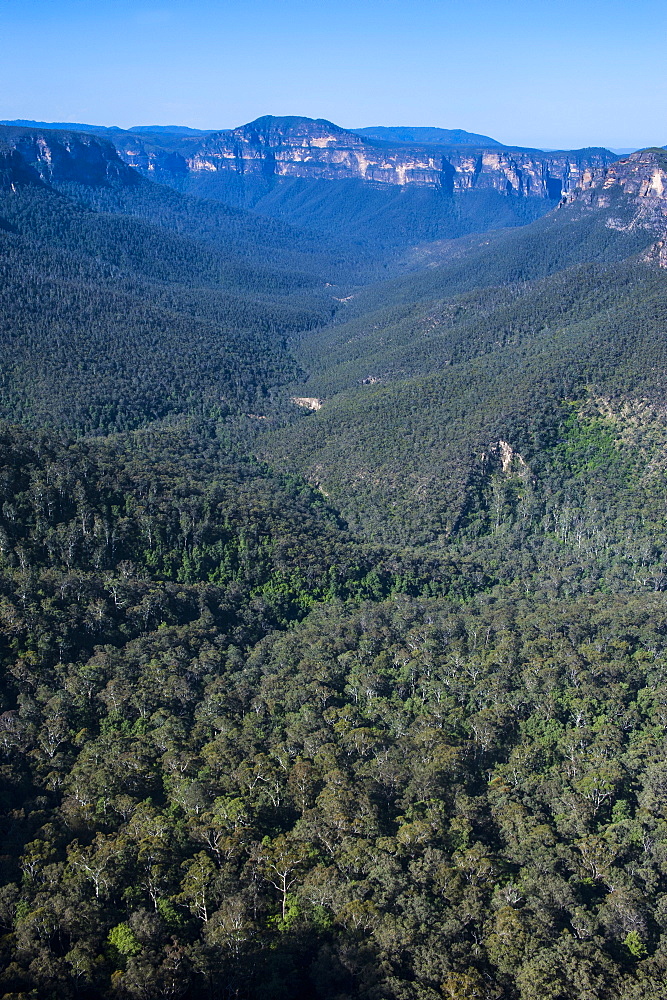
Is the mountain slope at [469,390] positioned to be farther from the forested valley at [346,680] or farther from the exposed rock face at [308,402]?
the exposed rock face at [308,402]

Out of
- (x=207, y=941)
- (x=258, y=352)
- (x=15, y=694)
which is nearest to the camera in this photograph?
(x=207, y=941)

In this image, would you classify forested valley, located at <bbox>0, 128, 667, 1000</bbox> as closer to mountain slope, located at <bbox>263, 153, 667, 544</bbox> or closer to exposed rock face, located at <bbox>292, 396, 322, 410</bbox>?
mountain slope, located at <bbox>263, 153, 667, 544</bbox>

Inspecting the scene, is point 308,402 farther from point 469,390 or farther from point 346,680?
point 346,680

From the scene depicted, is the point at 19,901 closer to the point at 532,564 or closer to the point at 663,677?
the point at 663,677

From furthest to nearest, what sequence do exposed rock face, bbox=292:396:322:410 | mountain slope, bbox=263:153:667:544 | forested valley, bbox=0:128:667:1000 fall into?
exposed rock face, bbox=292:396:322:410 < mountain slope, bbox=263:153:667:544 < forested valley, bbox=0:128:667:1000

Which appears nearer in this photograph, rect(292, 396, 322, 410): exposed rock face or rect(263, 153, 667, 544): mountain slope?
rect(263, 153, 667, 544): mountain slope

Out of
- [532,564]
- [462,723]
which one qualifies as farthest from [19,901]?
[532,564]

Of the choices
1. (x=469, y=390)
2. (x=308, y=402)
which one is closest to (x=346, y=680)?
(x=469, y=390)

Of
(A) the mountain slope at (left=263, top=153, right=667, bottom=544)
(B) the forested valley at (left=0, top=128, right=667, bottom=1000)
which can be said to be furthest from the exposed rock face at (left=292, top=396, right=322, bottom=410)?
(B) the forested valley at (left=0, top=128, right=667, bottom=1000)

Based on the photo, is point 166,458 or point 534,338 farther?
point 534,338
